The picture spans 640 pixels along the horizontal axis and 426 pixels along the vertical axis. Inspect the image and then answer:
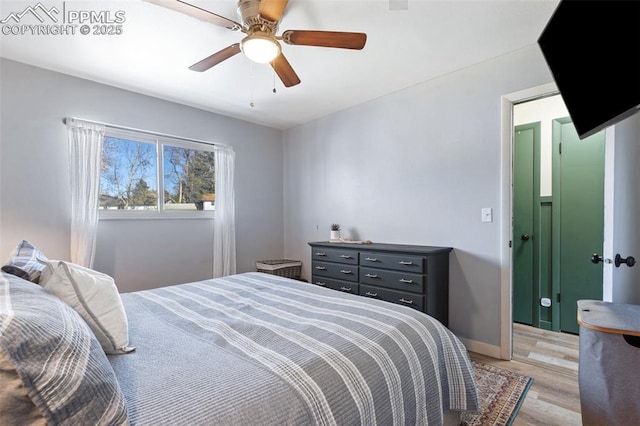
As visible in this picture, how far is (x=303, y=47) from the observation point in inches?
90.1

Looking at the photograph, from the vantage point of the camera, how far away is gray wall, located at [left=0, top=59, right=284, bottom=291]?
246 cm

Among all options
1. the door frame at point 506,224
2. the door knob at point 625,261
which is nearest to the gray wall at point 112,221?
the door frame at point 506,224

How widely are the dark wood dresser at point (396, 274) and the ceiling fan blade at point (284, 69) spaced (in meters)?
1.59

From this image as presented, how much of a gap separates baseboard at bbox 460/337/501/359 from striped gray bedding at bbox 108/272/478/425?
4.38 feet

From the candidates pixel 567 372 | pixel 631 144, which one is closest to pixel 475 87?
pixel 631 144

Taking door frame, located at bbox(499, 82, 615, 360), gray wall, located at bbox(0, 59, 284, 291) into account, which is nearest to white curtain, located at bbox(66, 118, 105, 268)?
gray wall, located at bbox(0, 59, 284, 291)

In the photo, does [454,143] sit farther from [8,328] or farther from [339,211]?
[8,328]

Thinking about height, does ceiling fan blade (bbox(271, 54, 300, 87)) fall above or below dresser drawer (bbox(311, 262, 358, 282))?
above

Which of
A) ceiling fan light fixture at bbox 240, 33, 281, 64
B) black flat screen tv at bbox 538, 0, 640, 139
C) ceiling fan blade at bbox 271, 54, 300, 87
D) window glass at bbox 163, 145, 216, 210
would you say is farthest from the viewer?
window glass at bbox 163, 145, 216, 210

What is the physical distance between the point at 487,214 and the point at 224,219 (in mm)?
2793

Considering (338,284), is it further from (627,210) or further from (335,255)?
(627,210)

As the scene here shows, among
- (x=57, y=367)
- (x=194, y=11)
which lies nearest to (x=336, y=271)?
(x=194, y=11)

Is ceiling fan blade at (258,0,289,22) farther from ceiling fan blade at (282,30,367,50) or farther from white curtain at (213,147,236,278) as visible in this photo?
white curtain at (213,147,236,278)

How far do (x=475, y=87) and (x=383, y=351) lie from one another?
244cm
